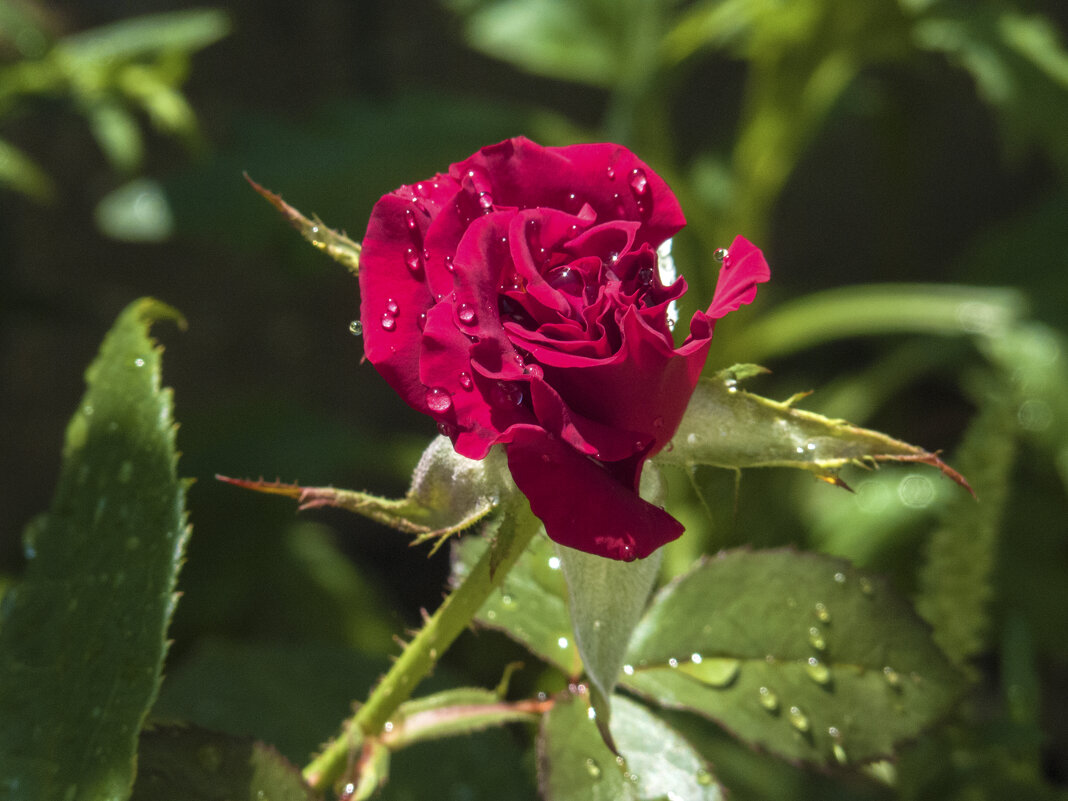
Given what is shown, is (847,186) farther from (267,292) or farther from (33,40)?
(33,40)

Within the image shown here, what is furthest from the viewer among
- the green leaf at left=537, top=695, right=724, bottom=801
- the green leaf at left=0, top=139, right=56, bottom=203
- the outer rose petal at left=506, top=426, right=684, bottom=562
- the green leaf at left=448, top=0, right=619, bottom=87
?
the green leaf at left=448, top=0, right=619, bottom=87

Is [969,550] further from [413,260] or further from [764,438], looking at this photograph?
[413,260]

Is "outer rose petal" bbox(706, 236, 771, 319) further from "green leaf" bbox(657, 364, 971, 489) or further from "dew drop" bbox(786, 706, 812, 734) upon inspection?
"dew drop" bbox(786, 706, 812, 734)

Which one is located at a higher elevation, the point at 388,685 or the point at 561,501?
the point at 561,501

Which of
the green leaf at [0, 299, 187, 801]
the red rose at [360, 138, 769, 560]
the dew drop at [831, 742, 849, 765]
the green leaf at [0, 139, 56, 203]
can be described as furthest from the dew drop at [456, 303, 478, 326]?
the green leaf at [0, 139, 56, 203]

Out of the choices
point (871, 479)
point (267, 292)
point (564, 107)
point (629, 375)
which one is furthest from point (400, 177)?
point (629, 375)

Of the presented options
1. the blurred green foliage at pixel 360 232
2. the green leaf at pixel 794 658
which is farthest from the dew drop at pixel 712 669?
the blurred green foliage at pixel 360 232
